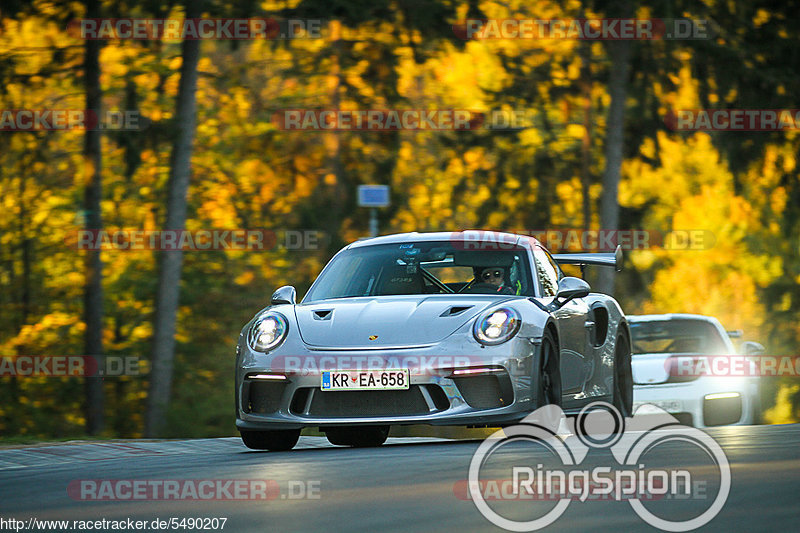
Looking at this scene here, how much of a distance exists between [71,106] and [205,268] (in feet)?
15.7

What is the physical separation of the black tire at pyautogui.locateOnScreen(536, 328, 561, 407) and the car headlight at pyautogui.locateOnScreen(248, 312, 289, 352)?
1.66m

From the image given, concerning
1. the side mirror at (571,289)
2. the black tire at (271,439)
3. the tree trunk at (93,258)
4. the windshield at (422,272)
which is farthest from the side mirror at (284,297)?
the tree trunk at (93,258)

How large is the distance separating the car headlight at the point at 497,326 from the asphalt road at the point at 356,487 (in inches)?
26.6

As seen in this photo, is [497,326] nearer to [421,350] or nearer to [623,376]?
[421,350]

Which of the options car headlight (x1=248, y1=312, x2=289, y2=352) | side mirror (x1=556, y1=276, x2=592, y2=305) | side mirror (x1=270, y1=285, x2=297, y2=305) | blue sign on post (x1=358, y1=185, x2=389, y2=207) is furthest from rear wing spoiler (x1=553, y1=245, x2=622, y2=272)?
blue sign on post (x1=358, y1=185, x2=389, y2=207)

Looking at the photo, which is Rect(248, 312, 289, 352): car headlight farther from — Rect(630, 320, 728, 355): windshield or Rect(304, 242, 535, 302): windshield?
Rect(630, 320, 728, 355): windshield

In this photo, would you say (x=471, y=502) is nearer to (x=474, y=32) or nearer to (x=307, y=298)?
(x=307, y=298)

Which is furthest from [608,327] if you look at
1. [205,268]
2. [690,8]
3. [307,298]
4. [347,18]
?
[205,268]

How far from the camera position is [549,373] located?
9.77m

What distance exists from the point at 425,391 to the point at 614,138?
1798 centimetres

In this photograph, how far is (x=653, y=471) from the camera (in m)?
7.02

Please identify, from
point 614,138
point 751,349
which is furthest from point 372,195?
point 614,138

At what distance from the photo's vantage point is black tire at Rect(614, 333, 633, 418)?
1161 cm

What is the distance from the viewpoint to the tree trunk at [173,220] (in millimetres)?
22125
